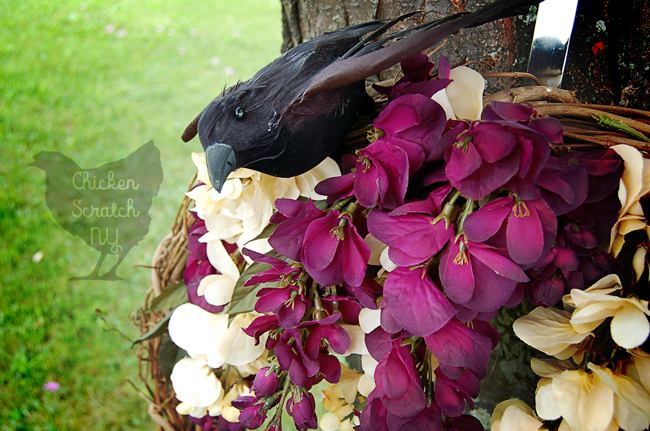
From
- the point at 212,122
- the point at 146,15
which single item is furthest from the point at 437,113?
the point at 146,15

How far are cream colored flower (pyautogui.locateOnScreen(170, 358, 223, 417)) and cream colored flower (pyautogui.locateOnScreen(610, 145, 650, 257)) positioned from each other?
A: 483mm

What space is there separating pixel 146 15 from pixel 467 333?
2634 mm

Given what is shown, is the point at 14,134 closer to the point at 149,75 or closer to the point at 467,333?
the point at 149,75

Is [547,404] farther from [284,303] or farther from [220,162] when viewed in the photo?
[220,162]

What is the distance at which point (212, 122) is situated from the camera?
371mm

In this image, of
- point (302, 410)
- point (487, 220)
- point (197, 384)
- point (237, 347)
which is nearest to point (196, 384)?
point (197, 384)

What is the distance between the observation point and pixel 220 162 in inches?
13.9

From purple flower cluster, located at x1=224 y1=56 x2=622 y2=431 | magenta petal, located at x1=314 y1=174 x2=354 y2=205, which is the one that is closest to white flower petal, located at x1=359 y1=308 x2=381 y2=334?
purple flower cluster, located at x1=224 y1=56 x2=622 y2=431

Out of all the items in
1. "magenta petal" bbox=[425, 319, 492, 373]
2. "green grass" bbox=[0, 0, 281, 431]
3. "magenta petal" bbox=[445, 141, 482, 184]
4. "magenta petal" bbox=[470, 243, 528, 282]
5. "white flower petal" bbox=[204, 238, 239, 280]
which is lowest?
"green grass" bbox=[0, 0, 281, 431]

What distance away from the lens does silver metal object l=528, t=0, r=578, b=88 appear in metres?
0.43

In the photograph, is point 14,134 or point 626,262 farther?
point 14,134

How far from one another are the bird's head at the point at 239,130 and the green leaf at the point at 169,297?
0.32 meters

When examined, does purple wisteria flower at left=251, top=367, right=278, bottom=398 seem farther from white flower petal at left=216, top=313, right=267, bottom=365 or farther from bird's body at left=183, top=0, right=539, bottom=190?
bird's body at left=183, top=0, right=539, bottom=190

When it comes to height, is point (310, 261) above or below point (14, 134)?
above
